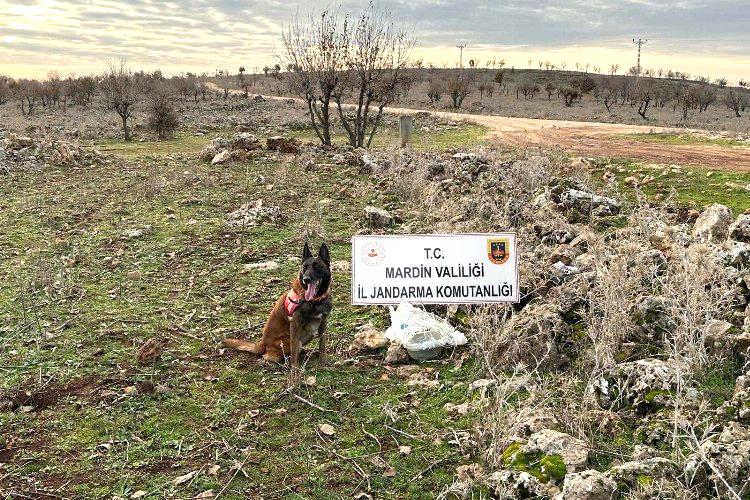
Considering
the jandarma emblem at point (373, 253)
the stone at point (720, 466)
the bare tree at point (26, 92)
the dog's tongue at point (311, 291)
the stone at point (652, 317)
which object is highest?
the bare tree at point (26, 92)

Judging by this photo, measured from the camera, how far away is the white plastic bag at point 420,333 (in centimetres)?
483

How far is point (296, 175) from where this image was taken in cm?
1347

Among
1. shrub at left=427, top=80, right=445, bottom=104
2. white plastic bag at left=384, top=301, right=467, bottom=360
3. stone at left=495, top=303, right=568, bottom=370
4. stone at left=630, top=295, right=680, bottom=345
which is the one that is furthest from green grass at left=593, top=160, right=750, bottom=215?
shrub at left=427, top=80, right=445, bottom=104

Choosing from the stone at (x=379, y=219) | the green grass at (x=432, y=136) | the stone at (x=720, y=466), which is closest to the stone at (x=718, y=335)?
the stone at (x=720, y=466)

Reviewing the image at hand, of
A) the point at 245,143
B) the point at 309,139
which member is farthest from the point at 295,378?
the point at 309,139

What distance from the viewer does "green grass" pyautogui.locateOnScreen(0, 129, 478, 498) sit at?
3.50 m

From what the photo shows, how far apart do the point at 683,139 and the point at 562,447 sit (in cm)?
1743

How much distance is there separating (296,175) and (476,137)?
32.6ft

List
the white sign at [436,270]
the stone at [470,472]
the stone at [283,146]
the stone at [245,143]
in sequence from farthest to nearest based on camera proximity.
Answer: the stone at [283,146]
the stone at [245,143]
the white sign at [436,270]
the stone at [470,472]

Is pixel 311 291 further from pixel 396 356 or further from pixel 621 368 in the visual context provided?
pixel 621 368

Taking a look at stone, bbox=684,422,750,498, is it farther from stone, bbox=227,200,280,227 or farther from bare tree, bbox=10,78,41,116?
bare tree, bbox=10,78,41,116

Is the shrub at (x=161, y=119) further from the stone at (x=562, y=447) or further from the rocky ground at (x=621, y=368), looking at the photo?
the stone at (x=562, y=447)

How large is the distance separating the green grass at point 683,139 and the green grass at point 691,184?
5.62 meters

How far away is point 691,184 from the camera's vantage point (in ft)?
32.1
